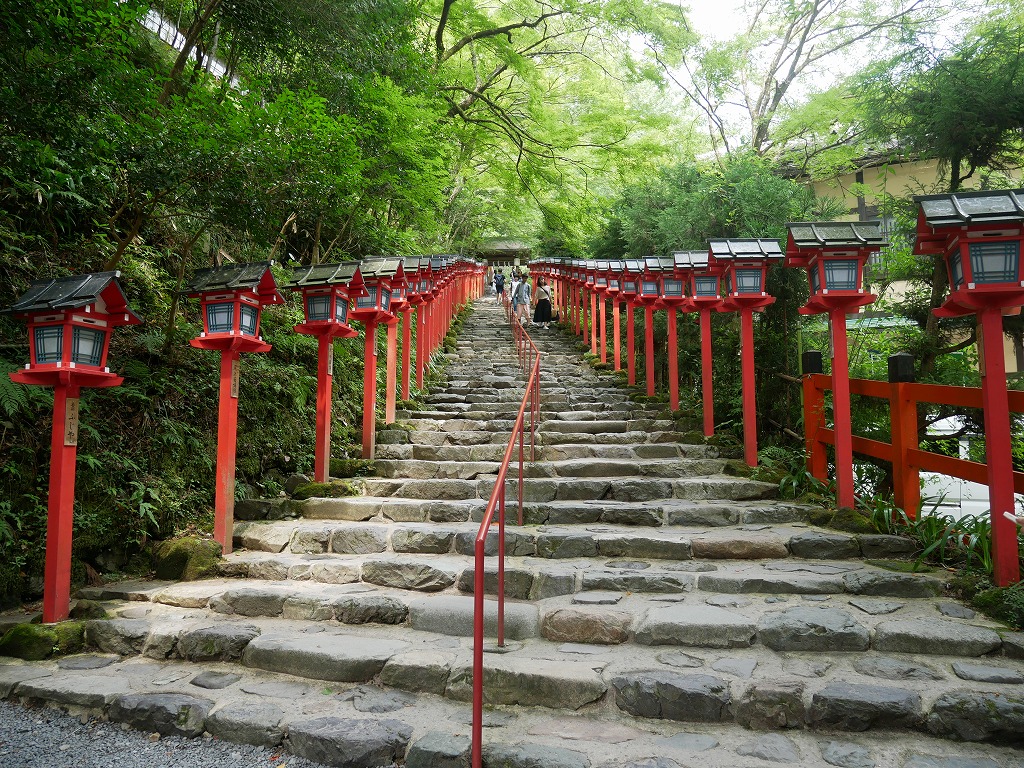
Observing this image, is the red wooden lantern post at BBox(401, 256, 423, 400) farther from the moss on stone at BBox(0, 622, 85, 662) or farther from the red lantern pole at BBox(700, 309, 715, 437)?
the moss on stone at BBox(0, 622, 85, 662)

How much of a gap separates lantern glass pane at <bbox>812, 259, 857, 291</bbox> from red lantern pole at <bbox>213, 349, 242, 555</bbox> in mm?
5355

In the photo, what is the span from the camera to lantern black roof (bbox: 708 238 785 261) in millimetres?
6586

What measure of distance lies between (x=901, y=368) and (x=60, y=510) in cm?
659

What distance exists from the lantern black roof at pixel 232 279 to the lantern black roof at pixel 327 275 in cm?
99

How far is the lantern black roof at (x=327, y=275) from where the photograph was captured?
20.0ft

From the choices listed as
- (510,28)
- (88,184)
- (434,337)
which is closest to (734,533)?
(88,184)

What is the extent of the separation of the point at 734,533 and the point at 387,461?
3829mm

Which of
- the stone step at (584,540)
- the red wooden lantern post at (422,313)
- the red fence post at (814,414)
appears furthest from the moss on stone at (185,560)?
the red fence post at (814,414)

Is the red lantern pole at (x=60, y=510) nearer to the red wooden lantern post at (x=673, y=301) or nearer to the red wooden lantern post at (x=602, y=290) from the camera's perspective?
the red wooden lantern post at (x=673, y=301)

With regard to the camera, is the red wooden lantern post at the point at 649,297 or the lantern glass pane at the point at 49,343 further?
the red wooden lantern post at the point at 649,297

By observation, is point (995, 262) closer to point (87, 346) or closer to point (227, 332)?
point (227, 332)

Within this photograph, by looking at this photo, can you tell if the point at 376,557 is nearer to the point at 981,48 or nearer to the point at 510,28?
the point at 981,48

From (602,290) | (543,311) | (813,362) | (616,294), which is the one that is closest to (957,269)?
(813,362)

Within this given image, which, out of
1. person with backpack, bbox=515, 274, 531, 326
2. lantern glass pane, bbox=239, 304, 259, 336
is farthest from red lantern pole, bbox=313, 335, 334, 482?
person with backpack, bbox=515, 274, 531, 326
